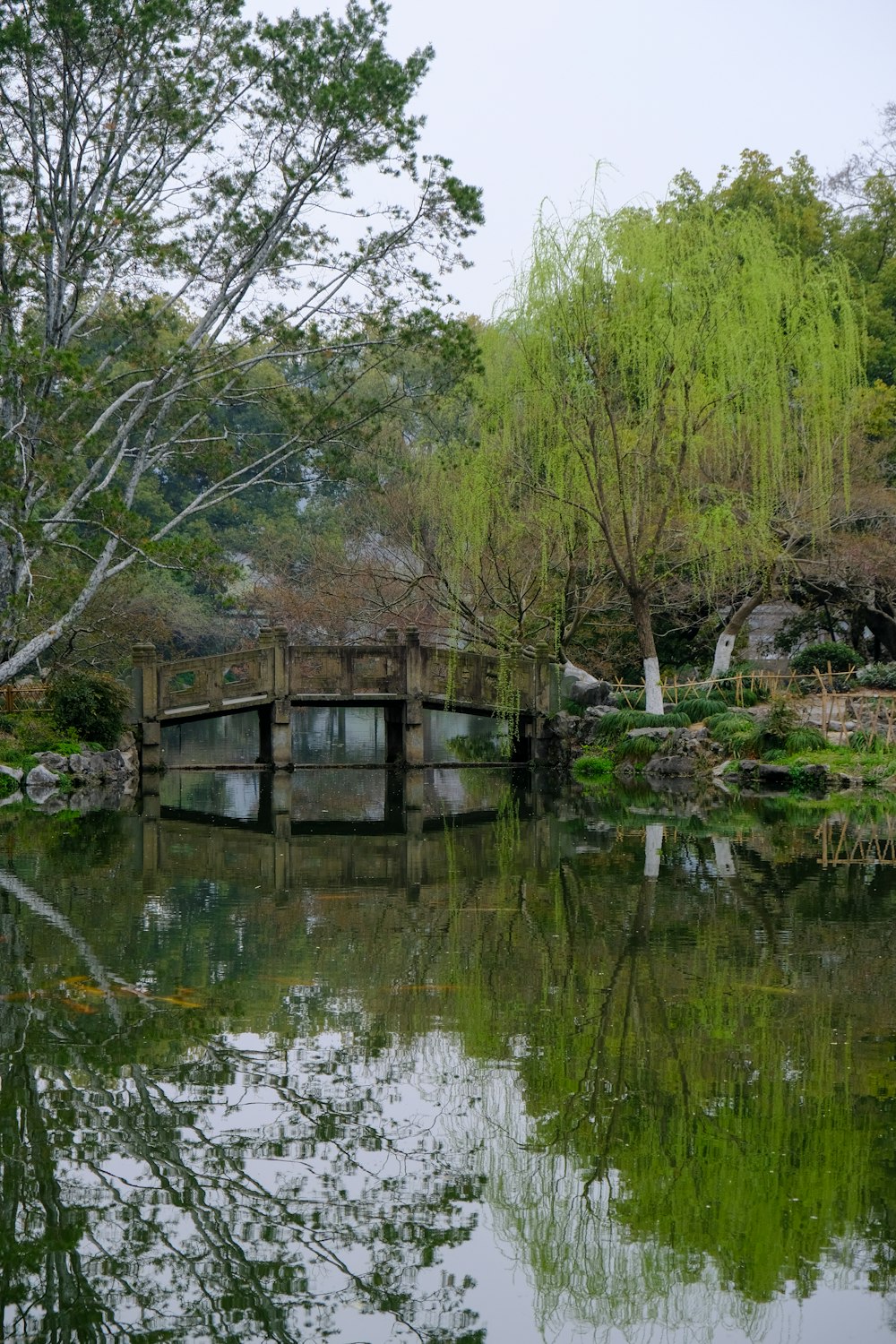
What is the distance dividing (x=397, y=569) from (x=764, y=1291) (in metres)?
23.4

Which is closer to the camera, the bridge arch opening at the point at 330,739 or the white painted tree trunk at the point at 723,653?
the white painted tree trunk at the point at 723,653

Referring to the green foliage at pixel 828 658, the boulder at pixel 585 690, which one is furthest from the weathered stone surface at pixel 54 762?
the green foliage at pixel 828 658

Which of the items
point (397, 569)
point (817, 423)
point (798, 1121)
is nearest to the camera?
point (798, 1121)

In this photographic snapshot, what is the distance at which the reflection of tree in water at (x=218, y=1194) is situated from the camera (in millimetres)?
3992

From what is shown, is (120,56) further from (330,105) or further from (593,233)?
(593,233)

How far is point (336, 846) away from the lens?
14008mm

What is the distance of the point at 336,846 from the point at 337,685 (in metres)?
8.46

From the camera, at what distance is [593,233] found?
1786cm

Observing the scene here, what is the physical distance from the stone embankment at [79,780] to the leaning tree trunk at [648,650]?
7.39 metres

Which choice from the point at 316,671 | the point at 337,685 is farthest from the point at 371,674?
the point at 316,671

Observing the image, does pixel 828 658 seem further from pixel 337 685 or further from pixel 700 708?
pixel 337 685

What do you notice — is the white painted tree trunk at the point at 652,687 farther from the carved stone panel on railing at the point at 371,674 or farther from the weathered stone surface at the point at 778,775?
the carved stone panel on railing at the point at 371,674

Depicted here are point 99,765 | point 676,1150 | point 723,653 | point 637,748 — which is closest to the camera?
point 676,1150

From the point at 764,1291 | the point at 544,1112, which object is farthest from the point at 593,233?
the point at 764,1291
